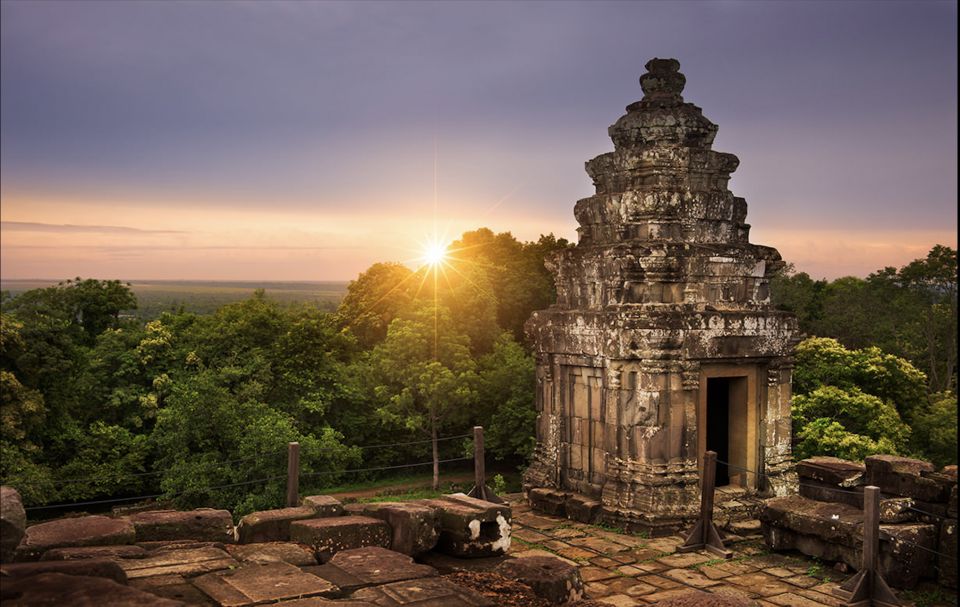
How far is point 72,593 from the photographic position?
404 cm

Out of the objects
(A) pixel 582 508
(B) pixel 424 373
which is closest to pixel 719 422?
(A) pixel 582 508

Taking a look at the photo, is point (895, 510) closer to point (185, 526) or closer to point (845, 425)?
point (185, 526)

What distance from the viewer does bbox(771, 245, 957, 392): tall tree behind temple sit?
92.0ft

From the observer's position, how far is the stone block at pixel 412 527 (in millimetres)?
6648

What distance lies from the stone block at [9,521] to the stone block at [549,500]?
27.2 ft

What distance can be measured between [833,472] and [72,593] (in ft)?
29.0

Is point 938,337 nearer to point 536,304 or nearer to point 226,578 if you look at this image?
point 536,304

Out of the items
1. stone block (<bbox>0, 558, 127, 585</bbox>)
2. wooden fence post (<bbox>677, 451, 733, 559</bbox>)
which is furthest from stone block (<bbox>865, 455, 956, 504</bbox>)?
stone block (<bbox>0, 558, 127, 585</bbox>)

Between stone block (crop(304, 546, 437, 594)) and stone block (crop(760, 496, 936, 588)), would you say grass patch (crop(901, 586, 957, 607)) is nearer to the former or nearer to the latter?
stone block (crop(760, 496, 936, 588))

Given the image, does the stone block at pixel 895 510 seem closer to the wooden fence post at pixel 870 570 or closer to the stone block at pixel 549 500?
the wooden fence post at pixel 870 570

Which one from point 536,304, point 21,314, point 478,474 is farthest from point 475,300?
point 478,474

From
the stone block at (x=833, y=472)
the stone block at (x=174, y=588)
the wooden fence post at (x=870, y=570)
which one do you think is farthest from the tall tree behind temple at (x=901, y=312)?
the stone block at (x=174, y=588)

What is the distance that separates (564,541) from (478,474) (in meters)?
1.53

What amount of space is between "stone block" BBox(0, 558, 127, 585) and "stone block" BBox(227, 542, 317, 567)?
4.14 feet
